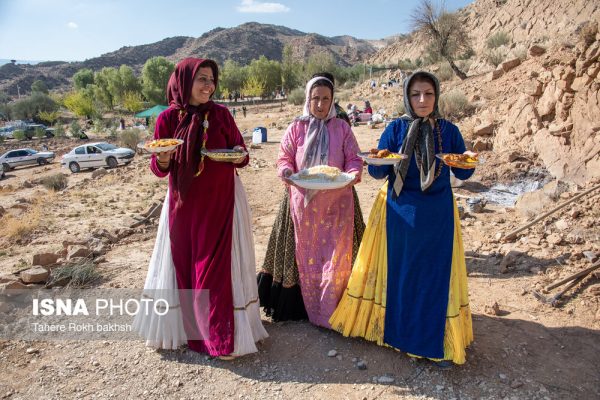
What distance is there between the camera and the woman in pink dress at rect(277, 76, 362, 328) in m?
2.84

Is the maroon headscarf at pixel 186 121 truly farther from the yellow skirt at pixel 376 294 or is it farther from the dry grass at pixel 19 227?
the dry grass at pixel 19 227

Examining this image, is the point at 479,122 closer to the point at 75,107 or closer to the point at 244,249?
the point at 244,249

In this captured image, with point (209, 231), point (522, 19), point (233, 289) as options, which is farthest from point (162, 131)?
point (522, 19)

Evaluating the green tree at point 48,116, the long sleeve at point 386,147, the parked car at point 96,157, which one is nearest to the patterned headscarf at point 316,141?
the long sleeve at point 386,147

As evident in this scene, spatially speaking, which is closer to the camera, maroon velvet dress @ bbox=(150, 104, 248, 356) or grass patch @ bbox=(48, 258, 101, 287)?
maroon velvet dress @ bbox=(150, 104, 248, 356)

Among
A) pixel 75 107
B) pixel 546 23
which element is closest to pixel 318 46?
pixel 75 107

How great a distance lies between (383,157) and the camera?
2.48m

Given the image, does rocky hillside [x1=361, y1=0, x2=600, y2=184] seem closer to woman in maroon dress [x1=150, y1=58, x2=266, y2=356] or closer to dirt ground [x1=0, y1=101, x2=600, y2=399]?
dirt ground [x1=0, y1=101, x2=600, y2=399]

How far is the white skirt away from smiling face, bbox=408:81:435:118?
1.29 metres

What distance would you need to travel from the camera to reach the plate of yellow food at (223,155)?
2.50 m

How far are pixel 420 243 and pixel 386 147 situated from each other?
2.21 ft

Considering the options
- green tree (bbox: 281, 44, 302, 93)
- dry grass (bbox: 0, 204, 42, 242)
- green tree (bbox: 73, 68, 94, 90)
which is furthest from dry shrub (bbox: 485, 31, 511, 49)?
green tree (bbox: 73, 68, 94, 90)

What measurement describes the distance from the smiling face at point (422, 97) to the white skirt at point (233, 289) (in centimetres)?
129

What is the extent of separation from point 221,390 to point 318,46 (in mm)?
92424
